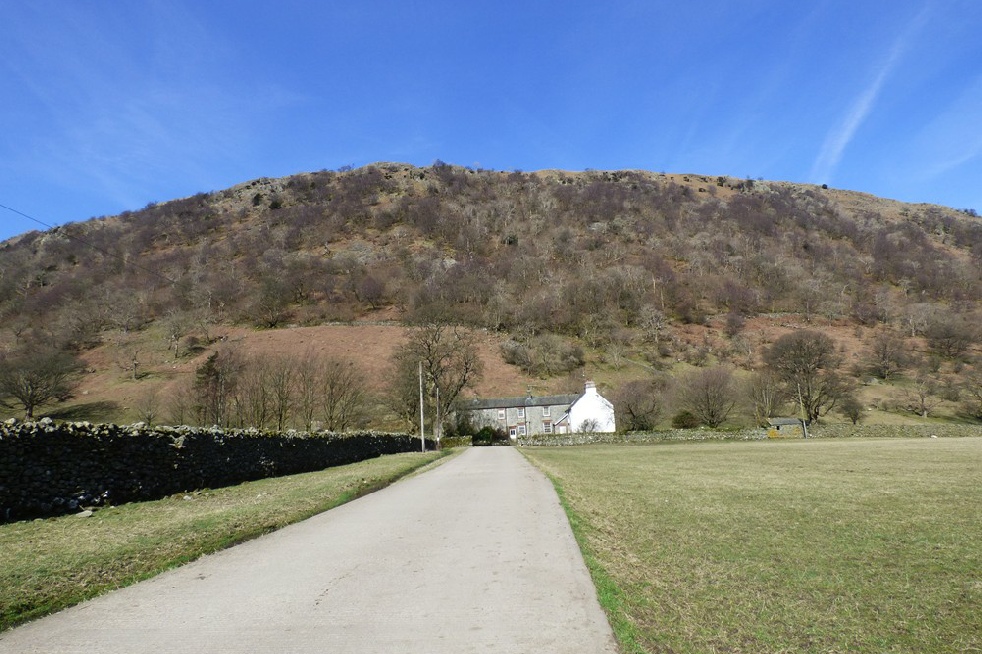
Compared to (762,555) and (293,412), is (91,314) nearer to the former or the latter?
(293,412)

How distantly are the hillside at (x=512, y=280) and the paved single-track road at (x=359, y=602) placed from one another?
54.1 meters

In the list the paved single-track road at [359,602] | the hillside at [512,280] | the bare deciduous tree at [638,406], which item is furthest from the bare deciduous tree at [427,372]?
the paved single-track road at [359,602]

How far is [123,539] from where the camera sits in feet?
24.9

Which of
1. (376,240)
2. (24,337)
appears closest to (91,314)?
(24,337)

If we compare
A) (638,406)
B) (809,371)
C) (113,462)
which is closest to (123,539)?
(113,462)

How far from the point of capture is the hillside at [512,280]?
85.1m

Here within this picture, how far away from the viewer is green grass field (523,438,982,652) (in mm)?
3902

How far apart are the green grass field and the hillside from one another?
2217 inches

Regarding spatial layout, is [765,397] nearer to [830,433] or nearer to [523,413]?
[830,433]

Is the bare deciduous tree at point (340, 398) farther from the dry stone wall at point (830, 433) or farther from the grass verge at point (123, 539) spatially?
the grass verge at point (123, 539)

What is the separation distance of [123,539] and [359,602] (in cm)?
546

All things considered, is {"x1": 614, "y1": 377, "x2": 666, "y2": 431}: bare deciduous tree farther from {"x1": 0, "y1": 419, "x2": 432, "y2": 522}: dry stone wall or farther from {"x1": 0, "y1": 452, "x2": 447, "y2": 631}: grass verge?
{"x1": 0, "y1": 452, "x2": 447, "y2": 631}: grass verge

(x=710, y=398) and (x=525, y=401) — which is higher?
(x=525, y=401)

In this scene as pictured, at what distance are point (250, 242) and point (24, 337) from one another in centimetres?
7359
